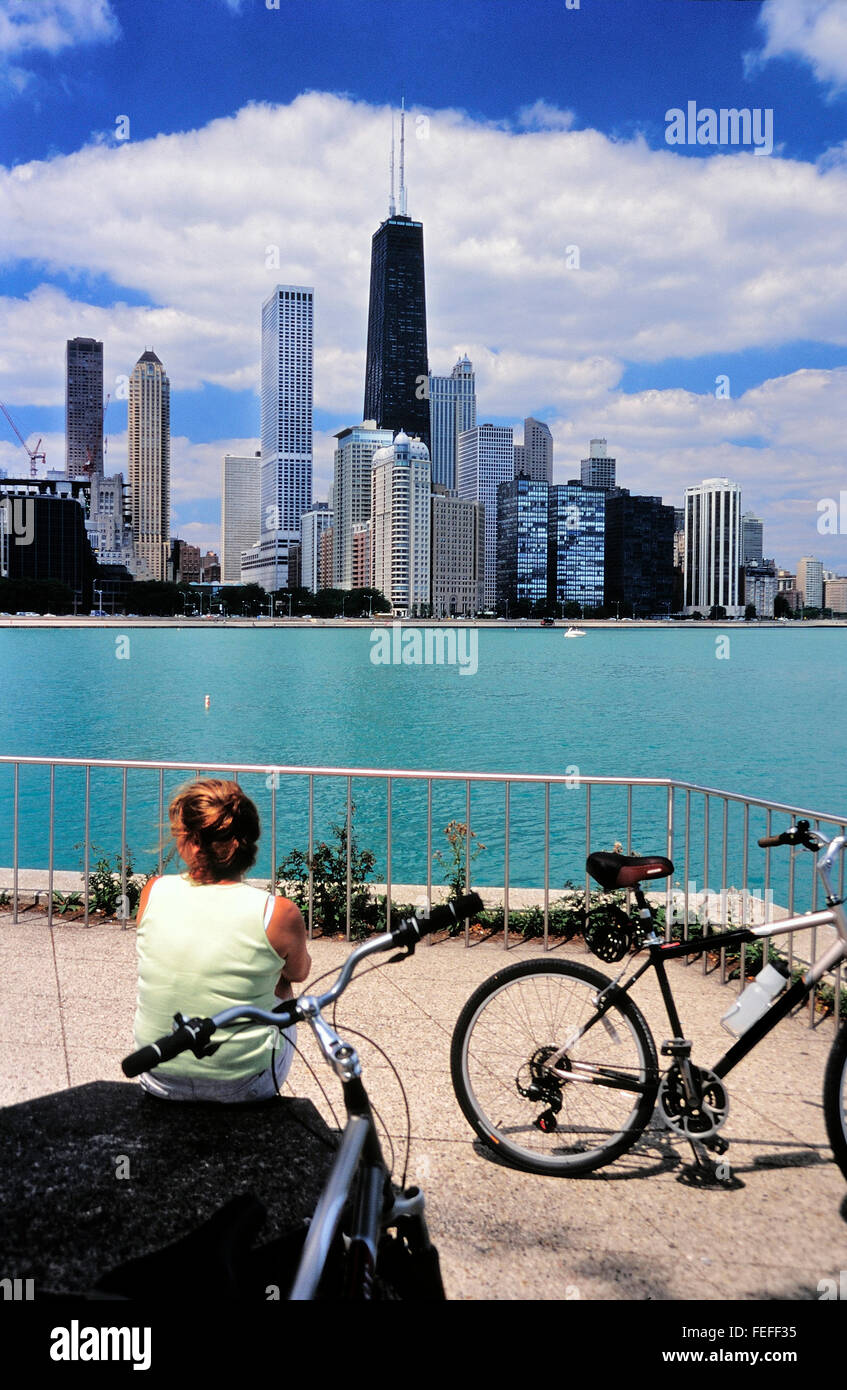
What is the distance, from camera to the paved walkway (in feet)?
10.4

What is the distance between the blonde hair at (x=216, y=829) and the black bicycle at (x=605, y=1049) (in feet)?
3.62

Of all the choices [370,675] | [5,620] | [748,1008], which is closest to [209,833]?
[748,1008]

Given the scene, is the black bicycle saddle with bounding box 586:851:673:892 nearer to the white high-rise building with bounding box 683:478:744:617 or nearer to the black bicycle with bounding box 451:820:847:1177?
the black bicycle with bounding box 451:820:847:1177

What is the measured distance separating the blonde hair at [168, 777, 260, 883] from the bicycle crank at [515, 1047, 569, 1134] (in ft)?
4.69

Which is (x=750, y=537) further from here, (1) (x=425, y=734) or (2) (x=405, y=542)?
(1) (x=425, y=734)

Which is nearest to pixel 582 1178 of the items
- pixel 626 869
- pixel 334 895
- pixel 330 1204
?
pixel 626 869

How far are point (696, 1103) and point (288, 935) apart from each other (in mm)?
1749

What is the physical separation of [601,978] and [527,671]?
9350cm

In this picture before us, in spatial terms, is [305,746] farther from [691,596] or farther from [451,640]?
[691,596]

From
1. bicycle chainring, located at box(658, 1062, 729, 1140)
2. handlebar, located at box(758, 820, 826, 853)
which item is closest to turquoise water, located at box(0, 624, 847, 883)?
bicycle chainring, located at box(658, 1062, 729, 1140)

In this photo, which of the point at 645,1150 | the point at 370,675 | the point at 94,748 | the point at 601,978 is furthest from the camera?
the point at 370,675

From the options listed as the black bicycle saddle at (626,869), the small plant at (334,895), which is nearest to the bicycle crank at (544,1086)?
the black bicycle saddle at (626,869)

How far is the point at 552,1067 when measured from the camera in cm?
384

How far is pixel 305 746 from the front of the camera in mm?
A: 44812
